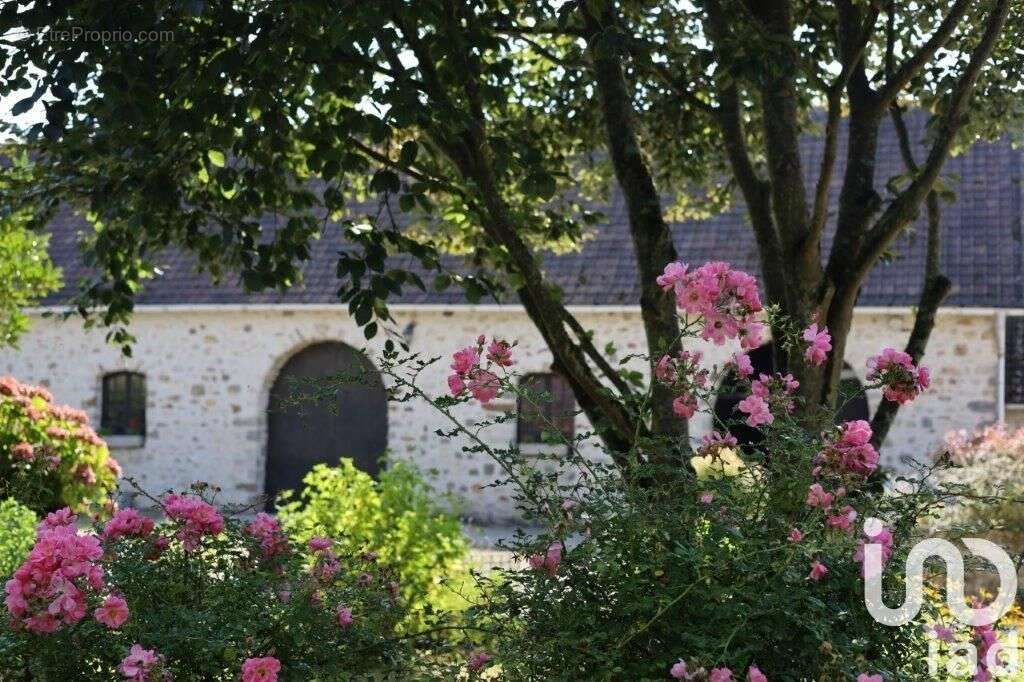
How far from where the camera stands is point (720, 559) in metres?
3.05

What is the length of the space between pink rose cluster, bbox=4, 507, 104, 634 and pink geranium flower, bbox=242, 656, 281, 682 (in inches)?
17.1

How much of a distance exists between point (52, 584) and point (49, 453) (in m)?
6.97

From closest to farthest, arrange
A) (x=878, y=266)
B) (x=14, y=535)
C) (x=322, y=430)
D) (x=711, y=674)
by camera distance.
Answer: (x=711, y=674), (x=14, y=535), (x=878, y=266), (x=322, y=430)

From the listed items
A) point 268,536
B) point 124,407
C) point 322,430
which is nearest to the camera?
point 268,536

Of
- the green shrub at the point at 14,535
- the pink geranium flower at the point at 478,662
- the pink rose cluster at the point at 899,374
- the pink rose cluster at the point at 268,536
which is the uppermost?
the pink rose cluster at the point at 899,374

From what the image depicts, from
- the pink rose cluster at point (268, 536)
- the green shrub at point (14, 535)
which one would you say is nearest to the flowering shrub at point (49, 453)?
the green shrub at point (14, 535)

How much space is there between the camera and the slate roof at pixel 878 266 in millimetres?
15383

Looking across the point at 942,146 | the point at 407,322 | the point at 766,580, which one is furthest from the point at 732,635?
the point at 407,322

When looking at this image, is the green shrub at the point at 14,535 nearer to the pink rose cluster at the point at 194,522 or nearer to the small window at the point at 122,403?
the pink rose cluster at the point at 194,522

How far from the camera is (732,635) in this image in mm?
2799

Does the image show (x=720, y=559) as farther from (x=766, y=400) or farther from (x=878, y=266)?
(x=878, y=266)

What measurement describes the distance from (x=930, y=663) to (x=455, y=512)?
199 inches

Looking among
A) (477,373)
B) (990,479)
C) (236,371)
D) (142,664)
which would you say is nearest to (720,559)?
(477,373)

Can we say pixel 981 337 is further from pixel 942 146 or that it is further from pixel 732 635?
pixel 732 635
